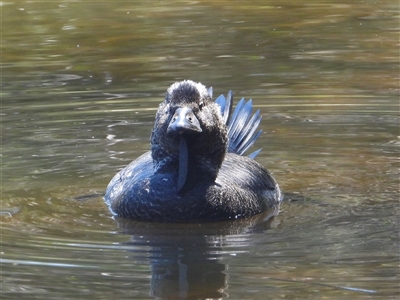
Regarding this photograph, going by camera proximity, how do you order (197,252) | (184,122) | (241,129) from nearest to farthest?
(197,252)
(184,122)
(241,129)

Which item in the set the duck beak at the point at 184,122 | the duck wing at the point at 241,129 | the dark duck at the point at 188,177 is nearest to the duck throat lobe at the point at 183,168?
the dark duck at the point at 188,177

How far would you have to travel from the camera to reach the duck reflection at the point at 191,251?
7109 mm

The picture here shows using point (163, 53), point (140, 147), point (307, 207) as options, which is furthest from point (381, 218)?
point (163, 53)

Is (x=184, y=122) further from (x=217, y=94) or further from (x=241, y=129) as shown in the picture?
(x=217, y=94)

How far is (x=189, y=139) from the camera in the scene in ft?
28.6

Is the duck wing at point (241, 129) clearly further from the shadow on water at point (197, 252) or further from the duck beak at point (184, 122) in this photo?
the duck beak at point (184, 122)

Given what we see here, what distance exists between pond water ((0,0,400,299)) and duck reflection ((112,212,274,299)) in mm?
18

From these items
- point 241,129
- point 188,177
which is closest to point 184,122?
point 188,177

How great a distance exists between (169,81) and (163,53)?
222 cm

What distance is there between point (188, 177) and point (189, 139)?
305 millimetres

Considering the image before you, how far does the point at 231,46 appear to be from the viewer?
55.0ft

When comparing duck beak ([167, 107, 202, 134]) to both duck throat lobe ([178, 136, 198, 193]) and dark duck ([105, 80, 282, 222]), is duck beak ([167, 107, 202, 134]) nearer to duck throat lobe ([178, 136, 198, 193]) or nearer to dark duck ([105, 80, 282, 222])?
dark duck ([105, 80, 282, 222])

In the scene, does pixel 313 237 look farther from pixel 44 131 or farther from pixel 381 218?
pixel 44 131

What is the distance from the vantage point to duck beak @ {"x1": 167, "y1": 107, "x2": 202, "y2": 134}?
8.20m
